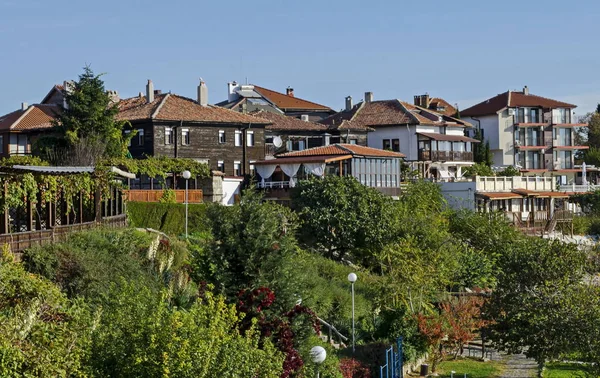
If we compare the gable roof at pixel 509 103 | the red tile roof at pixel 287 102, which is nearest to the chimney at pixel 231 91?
the red tile roof at pixel 287 102

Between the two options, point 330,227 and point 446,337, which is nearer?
point 446,337

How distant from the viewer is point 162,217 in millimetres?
40906

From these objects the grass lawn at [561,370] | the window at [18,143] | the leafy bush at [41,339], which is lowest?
the grass lawn at [561,370]

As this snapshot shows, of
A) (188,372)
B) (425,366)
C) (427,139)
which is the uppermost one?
(427,139)

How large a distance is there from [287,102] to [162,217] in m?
45.7

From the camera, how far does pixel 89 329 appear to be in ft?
54.5

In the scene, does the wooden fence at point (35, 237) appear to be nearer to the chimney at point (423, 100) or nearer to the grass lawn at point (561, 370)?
the grass lawn at point (561, 370)

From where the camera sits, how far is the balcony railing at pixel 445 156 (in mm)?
71812

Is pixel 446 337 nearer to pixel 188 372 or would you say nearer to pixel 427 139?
pixel 188 372

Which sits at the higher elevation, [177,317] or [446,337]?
[177,317]

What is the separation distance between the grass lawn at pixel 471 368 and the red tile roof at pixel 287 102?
2051 inches

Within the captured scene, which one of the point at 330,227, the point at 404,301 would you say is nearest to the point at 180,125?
the point at 330,227

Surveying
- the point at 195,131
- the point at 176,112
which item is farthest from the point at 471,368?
the point at 176,112

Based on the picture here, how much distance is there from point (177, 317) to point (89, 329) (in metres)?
1.71
